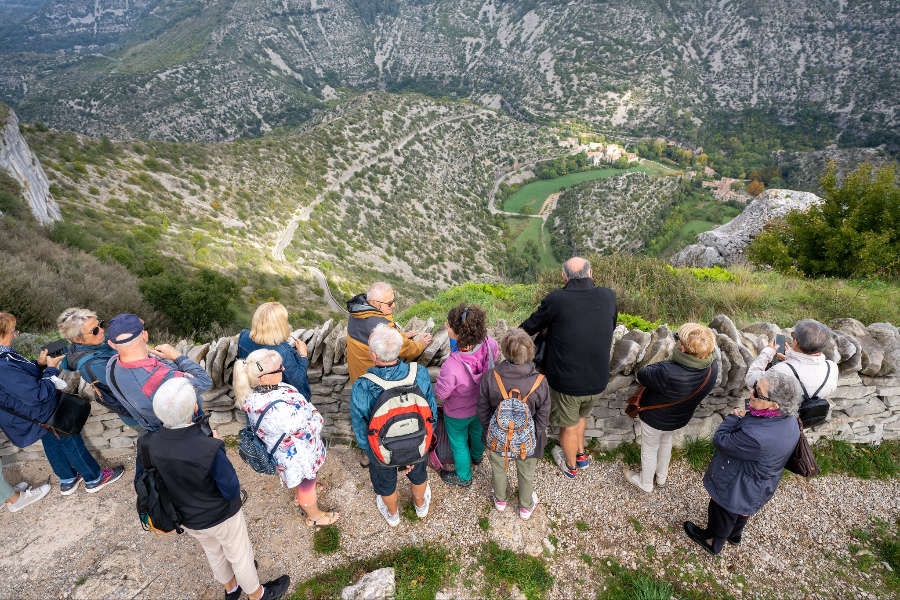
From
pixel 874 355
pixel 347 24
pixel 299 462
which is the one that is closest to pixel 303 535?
pixel 299 462

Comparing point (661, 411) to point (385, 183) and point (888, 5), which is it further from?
point (888, 5)

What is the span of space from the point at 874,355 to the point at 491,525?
4.22 m

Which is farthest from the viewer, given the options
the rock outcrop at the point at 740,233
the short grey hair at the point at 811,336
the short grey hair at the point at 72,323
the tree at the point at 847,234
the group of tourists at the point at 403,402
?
the rock outcrop at the point at 740,233

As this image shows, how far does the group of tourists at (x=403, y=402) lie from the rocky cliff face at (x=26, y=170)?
70.9 feet

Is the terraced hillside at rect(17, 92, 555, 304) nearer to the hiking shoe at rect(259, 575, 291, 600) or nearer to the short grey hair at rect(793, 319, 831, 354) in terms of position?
the hiking shoe at rect(259, 575, 291, 600)

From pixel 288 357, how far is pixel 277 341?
201 millimetres

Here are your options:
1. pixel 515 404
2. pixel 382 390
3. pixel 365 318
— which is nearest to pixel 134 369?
pixel 365 318

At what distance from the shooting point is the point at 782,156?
232 ft


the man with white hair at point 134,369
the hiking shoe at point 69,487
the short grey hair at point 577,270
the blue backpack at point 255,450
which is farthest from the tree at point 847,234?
the hiking shoe at point 69,487

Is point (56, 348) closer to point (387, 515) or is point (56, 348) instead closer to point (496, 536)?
point (387, 515)

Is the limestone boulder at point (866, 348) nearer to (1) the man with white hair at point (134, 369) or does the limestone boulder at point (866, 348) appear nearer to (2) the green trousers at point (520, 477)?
(2) the green trousers at point (520, 477)

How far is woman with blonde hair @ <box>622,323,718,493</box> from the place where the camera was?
3.01m

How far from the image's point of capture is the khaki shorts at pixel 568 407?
3605 mm

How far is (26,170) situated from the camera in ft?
67.9
